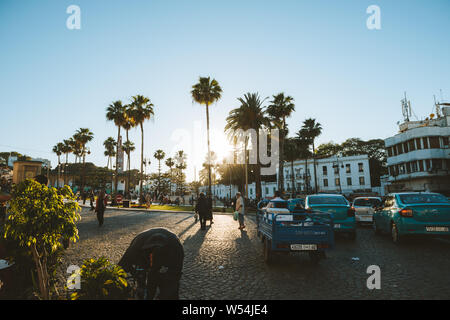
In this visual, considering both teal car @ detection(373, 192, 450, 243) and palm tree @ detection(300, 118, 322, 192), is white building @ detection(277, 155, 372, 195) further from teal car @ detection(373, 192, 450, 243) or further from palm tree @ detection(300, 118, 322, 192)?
teal car @ detection(373, 192, 450, 243)

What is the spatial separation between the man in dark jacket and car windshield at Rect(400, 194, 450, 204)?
8.63 metres

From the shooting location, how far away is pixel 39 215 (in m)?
3.52

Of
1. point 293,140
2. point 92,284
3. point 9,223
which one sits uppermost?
point 293,140

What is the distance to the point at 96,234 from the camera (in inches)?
492

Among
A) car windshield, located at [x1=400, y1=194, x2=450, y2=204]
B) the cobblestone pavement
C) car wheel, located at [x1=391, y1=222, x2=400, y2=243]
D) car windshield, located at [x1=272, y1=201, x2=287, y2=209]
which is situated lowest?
the cobblestone pavement

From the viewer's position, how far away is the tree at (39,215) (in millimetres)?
3486

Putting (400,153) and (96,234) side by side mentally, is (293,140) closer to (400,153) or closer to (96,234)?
(400,153)

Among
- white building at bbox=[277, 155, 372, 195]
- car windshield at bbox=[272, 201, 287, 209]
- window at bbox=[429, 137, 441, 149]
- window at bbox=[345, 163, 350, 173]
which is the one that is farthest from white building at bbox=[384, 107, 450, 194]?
car windshield at bbox=[272, 201, 287, 209]

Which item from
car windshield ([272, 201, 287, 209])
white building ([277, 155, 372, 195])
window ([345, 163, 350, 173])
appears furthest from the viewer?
window ([345, 163, 350, 173])

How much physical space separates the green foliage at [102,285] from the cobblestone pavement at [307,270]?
154 centimetres

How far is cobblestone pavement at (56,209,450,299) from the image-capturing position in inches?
190
